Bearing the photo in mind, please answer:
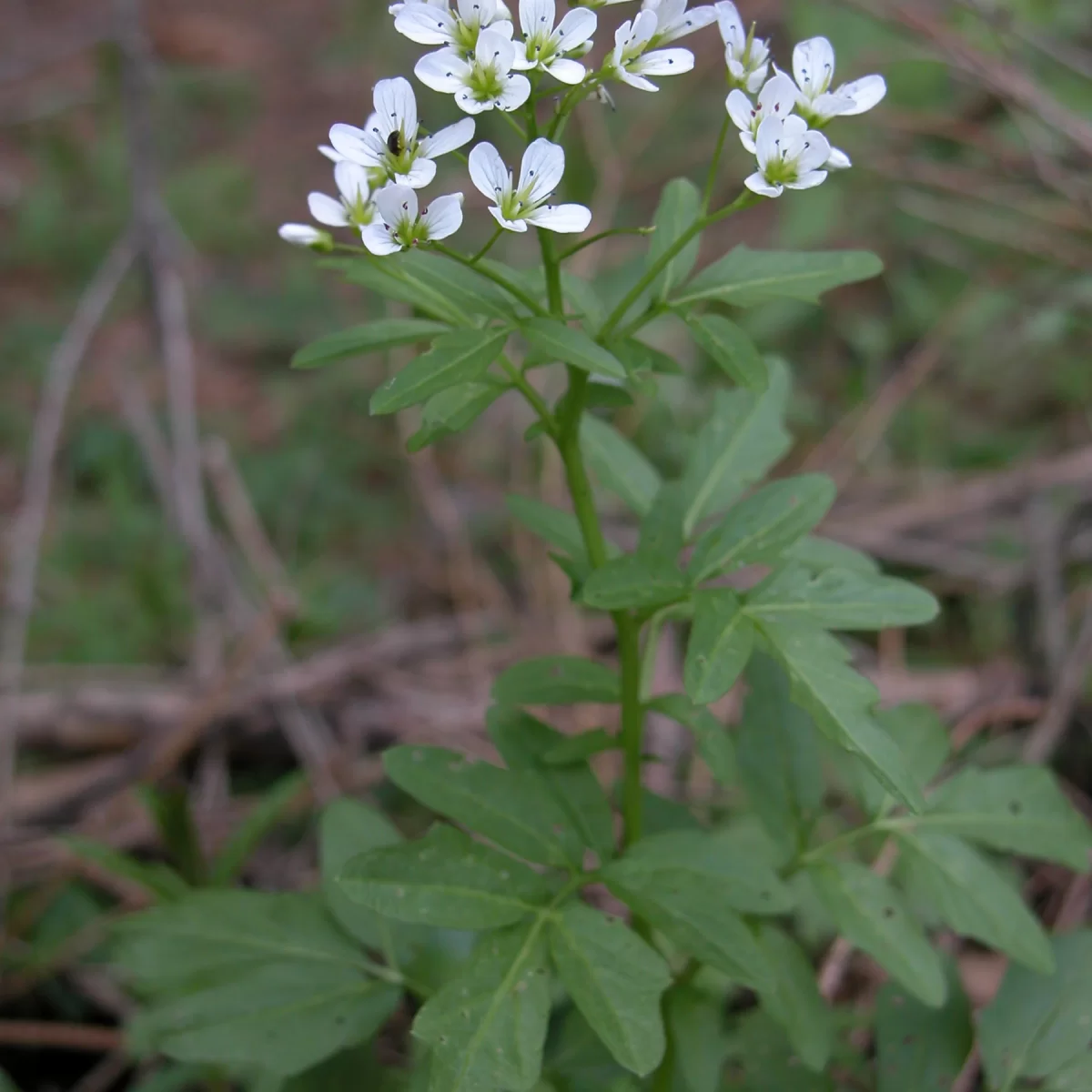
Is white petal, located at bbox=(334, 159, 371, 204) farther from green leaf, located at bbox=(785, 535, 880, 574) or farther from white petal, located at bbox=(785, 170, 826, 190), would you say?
green leaf, located at bbox=(785, 535, 880, 574)

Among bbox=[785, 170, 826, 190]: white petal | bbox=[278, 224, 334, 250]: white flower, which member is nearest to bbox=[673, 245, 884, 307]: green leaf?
bbox=[785, 170, 826, 190]: white petal

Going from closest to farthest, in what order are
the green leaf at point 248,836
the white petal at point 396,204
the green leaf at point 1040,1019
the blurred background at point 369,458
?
the white petal at point 396,204, the green leaf at point 1040,1019, the green leaf at point 248,836, the blurred background at point 369,458

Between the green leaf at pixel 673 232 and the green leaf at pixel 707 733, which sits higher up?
the green leaf at pixel 673 232

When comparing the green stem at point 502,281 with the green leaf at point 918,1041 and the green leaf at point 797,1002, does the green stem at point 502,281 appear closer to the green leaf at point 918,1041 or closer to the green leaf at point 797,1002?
the green leaf at point 797,1002

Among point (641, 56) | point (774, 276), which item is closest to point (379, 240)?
point (641, 56)

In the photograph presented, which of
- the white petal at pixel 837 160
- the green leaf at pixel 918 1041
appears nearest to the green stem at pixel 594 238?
the white petal at pixel 837 160

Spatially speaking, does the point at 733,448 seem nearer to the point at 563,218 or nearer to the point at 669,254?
the point at 669,254
